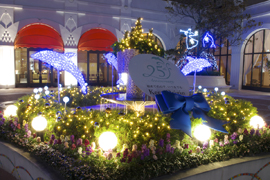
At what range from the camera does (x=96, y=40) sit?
18.4 m

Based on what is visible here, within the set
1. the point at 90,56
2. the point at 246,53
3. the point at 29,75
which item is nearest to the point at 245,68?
the point at 246,53

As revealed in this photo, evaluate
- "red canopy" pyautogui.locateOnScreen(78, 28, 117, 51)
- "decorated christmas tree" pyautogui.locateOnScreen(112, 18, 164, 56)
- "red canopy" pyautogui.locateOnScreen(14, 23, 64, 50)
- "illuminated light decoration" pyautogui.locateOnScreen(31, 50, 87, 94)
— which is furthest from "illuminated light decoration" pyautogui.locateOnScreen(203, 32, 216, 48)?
"decorated christmas tree" pyautogui.locateOnScreen(112, 18, 164, 56)

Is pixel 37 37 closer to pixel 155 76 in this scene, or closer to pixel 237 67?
pixel 155 76

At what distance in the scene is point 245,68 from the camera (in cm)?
2086

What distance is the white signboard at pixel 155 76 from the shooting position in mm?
4488

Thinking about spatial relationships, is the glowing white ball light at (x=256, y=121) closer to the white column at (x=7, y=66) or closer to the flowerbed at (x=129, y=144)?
the flowerbed at (x=129, y=144)

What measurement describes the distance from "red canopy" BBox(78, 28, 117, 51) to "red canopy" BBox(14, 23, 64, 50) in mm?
1806

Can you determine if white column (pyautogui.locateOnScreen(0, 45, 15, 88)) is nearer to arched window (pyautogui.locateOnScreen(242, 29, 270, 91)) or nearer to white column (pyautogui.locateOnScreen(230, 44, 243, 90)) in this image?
white column (pyautogui.locateOnScreen(230, 44, 243, 90))

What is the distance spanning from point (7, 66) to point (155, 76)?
1602cm

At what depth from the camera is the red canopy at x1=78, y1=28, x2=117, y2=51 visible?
1830 centimetres

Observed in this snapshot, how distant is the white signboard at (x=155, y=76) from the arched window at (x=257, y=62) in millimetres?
16505

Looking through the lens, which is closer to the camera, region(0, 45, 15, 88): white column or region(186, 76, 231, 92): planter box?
region(186, 76, 231, 92): planter box

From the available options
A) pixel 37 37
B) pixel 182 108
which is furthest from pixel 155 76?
pixel 37 37

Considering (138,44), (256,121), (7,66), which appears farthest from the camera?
(7,66)
